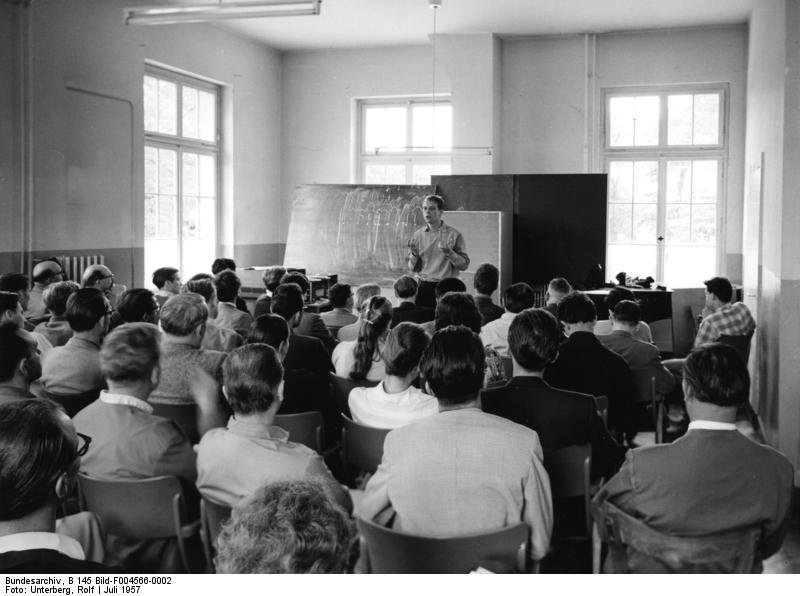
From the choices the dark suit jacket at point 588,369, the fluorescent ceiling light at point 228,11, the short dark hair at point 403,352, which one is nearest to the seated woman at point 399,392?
the short dark hair at point 403,352

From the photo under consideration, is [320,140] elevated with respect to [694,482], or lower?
elevated

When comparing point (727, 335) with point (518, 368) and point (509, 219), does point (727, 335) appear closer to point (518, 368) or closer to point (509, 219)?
point (518, 368)

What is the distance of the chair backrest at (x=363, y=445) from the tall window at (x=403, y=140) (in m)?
7.66

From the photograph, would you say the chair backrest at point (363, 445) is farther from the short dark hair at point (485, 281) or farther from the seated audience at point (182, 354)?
the short dark hair at point (485, 281)

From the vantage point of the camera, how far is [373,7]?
831 centimetres

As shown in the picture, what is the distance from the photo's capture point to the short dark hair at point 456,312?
12.8 feet

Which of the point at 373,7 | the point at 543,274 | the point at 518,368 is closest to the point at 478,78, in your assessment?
the point at 373,7

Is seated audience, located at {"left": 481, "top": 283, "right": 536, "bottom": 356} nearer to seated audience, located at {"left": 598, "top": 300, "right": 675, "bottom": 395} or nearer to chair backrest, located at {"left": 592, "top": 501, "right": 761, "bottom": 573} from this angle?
seated audience, located at {"left": 598, "top": 300, "right": 675, "bottom": 395}

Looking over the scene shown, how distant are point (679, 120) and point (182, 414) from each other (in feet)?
26.1

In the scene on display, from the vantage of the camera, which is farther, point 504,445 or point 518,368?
point 518,368

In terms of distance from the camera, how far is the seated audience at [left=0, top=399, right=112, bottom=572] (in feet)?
4.36

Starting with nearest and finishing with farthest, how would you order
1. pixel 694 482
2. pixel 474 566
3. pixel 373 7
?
pixel 474 566
pixel 694 482
pixel 373 7

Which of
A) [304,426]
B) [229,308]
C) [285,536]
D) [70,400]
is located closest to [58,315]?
[229,308]

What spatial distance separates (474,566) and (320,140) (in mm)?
9300
